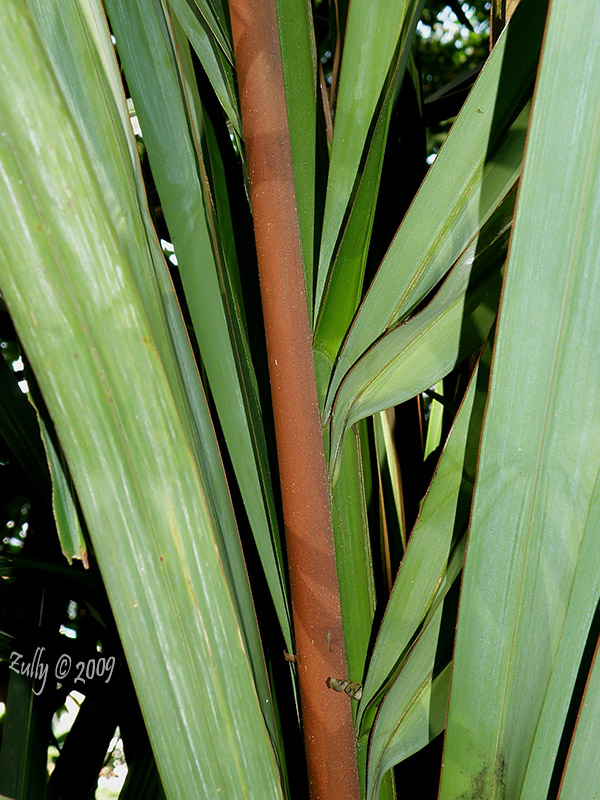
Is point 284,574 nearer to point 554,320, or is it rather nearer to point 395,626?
point 395,626

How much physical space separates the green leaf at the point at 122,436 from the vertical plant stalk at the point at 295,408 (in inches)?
2.9

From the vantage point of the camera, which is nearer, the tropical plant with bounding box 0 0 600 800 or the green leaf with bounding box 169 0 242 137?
the tropical plant with bounding box 0 0 600 800

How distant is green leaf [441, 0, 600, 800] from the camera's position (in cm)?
19

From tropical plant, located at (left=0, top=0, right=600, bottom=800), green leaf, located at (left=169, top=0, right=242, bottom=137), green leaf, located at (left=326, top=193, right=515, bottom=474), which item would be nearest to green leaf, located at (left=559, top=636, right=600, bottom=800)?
tropical plant, located at (left=0, top=0, right=600, bottom=800)

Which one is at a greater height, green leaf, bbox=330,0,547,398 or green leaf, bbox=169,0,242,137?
green leaf, bbox=169,0,242,137

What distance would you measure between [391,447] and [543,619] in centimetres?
25

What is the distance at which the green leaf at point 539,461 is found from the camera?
0.62 ft

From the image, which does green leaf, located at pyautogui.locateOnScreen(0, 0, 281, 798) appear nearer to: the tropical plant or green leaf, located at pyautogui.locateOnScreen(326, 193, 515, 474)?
the tropical plant

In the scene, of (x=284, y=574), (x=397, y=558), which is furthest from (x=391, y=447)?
(x=284, y=574)

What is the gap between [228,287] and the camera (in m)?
0.31

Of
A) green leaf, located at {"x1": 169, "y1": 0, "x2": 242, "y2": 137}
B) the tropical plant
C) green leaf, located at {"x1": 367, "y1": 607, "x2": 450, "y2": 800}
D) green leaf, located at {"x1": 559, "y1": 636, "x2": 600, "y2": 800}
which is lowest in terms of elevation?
green leaf, located at {"x1": 367, "y1": 607, "x2": 450, "y2": 800}

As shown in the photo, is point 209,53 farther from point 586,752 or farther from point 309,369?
point 586,752

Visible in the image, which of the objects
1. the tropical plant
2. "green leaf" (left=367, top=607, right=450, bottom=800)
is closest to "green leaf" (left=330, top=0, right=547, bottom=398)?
the tropical plant

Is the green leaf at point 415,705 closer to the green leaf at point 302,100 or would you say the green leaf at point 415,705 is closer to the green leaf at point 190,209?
the green leaf at point 190,209
